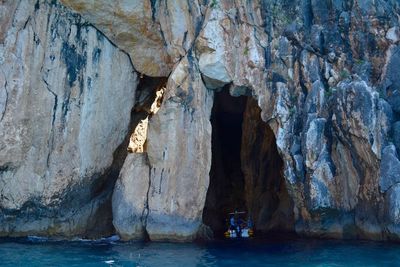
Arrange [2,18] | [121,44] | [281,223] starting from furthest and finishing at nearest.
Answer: [281,223] < [121,44] < [2,18]

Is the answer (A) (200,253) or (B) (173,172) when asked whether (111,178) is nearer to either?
(B) (173,172)

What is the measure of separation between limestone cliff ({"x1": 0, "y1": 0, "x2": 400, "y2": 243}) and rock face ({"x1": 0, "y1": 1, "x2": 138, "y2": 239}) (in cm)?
4

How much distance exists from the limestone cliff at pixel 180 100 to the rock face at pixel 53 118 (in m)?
0.04

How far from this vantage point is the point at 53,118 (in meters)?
24.5

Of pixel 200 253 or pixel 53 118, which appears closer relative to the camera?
pixel 200 253

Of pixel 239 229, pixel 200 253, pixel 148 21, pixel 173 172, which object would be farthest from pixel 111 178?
pixel 200 253

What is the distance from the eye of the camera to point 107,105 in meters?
25.4

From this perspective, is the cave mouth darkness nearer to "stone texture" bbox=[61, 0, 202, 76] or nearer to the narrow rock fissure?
the narrow rock fissure

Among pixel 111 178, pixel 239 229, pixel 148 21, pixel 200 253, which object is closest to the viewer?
pixel 200 253

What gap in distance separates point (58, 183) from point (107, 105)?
3.95 meters

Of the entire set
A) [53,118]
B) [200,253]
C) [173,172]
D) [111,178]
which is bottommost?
[200,253]

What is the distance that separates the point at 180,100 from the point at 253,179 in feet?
29.1

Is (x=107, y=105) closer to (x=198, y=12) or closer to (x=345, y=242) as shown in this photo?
(x=198, y=12)

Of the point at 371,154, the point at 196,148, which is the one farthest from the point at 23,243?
the point at 371,154
